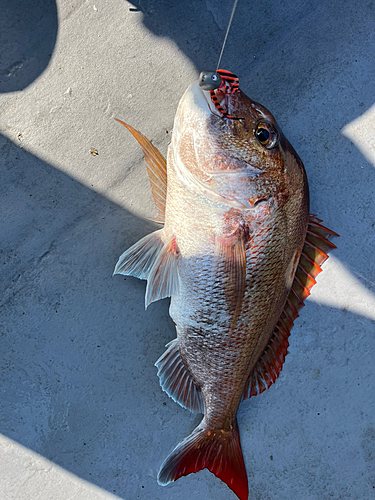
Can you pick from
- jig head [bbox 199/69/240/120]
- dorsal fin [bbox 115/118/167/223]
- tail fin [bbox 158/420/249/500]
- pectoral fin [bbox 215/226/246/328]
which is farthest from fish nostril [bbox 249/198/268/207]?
tail fin [bbox 158/420/249/500]

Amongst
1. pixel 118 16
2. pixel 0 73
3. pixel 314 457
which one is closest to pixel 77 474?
pixel 314 457

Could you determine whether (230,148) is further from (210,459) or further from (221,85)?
(210,459)

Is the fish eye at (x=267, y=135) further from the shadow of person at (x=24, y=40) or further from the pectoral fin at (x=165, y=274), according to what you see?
the shadow of person at (x=24, y=40)

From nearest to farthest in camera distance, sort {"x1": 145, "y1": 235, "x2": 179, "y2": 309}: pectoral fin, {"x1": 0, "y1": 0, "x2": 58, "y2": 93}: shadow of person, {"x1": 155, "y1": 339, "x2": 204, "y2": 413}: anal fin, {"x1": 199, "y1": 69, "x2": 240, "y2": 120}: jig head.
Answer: {"x1": 199, "y1": 69, "x2": 240, "y2": 120}: jig head → {"x1": 145, "y1": 235, "x2": 179, "y2": 309}: pectoral fin → {"x1": 155, "y1": 339, "x2": 204, "y2": 413}: anal fin → {"x1": 0, "y1": 0, "x2": 58, "y2": 93}: shadow of person

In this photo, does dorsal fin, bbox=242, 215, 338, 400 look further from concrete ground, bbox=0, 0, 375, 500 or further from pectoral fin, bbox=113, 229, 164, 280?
pectoral fin, bbox=113, 229, 164, 280

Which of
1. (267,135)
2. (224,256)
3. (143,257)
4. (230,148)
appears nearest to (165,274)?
(143,257)
